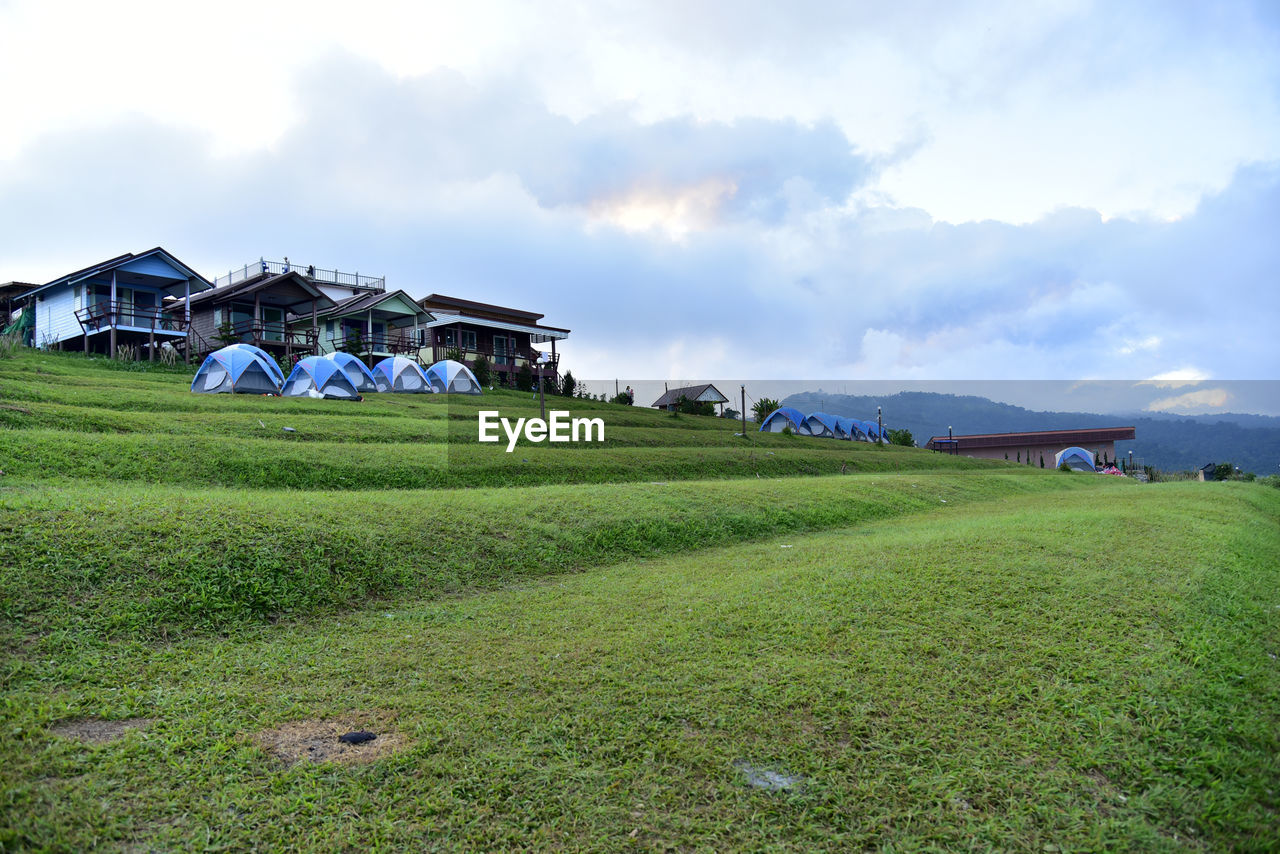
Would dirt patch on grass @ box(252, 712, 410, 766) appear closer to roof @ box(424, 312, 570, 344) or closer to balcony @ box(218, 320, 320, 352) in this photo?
balcony @ box(218, 320, 320, 352)

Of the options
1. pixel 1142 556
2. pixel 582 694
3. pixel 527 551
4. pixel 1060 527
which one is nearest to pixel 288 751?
pixel 582 694

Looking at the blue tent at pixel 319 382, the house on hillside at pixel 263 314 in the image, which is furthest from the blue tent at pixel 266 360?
the house on hillside at pixel 263 314

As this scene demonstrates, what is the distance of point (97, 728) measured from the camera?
4.45 meters

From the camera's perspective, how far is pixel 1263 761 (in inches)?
167

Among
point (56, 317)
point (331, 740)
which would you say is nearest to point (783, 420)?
point (56, 317)

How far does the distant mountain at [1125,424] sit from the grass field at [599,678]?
139 feet

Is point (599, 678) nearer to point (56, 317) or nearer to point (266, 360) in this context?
point (266, 360)

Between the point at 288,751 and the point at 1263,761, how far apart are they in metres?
5.70

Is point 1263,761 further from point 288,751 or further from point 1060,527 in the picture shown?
point 1060,527

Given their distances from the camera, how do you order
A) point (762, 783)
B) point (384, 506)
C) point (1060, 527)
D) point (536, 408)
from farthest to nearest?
point (536, 408) < point (1060, 527) < point (384, 506) < point (762, 783)

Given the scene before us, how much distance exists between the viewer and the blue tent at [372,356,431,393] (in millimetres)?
32781

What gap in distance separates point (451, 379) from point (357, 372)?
14.0 feet

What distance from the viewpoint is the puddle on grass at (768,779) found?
4.04 m

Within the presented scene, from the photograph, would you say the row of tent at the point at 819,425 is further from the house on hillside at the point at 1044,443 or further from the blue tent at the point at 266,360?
the blue tent at the point at 266,360
